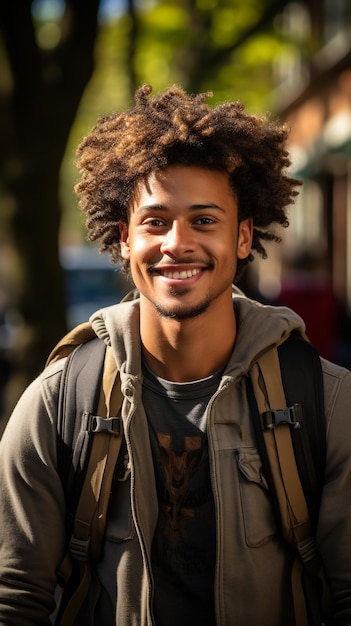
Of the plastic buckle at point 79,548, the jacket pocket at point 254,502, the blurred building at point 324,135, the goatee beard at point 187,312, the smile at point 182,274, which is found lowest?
the plastic buckle at point 79,548

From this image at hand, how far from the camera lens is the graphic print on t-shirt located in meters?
3.12

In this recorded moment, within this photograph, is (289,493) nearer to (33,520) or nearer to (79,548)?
(79,548)

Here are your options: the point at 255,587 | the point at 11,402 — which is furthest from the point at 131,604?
the point at 11,402

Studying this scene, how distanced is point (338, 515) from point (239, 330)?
2.23 ft

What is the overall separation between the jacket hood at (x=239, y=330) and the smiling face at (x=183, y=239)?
13 cm

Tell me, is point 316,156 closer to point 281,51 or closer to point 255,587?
point 281,51

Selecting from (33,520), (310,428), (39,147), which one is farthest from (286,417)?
(39,147)

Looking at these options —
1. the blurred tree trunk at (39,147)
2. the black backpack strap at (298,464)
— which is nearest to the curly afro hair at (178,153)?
the black backpack strap at (298,464)

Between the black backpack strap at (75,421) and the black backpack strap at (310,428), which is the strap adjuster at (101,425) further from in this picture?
the black backpack strap at (310,428)

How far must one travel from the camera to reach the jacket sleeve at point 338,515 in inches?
120

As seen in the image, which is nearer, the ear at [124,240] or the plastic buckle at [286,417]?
the plastic buckle at [286,417]

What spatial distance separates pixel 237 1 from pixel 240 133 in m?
8.93

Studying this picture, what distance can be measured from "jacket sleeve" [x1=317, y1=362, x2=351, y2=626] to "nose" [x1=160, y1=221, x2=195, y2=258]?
65 centimetres

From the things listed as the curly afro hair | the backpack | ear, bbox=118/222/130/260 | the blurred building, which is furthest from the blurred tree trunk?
the blurred building
